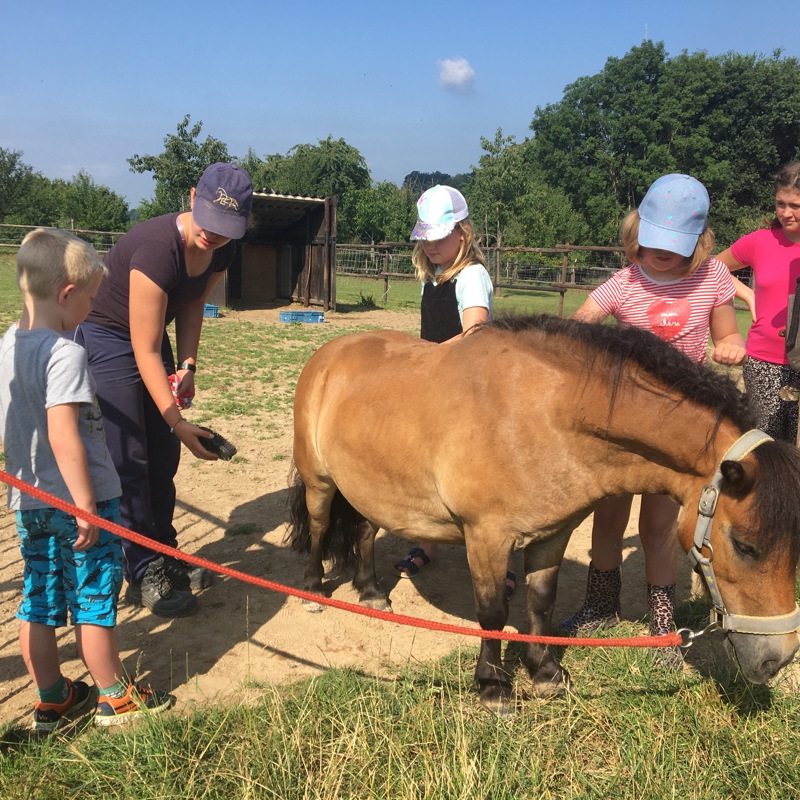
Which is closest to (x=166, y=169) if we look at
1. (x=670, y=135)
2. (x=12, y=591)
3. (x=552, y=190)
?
(x=552, y=190)

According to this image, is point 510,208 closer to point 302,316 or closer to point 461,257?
point 302,316

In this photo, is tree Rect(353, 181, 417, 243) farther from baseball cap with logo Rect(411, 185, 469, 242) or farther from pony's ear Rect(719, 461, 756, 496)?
pony's ear Rect(719, 461, 756, 496)

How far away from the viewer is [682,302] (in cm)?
277

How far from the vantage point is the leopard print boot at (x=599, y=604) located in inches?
128

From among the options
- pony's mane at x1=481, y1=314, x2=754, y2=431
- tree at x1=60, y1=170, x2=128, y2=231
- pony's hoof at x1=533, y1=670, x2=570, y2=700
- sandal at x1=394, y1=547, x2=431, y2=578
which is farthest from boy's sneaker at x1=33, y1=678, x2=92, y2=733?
tree at x1=60, y1=170, x2=128, y2=231

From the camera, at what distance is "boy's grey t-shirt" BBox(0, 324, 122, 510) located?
2.11 metres

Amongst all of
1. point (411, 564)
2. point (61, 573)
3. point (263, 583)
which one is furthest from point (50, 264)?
point (411, 564)

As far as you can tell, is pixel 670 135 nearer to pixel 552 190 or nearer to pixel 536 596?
pixel 552 190

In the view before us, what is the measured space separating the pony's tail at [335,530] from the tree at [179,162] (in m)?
40.9

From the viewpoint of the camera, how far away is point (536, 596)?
2.82m

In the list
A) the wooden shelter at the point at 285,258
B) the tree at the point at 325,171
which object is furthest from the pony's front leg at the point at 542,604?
the tree at the point at 325,171

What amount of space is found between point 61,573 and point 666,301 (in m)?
2.71

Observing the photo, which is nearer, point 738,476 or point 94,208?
point 738,476

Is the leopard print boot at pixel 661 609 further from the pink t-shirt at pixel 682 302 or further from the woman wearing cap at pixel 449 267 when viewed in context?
the pink t-shirt at pixel 682 302
